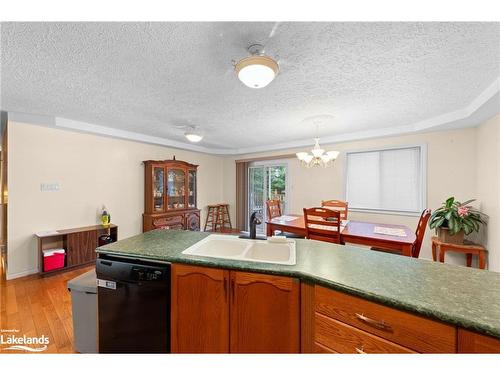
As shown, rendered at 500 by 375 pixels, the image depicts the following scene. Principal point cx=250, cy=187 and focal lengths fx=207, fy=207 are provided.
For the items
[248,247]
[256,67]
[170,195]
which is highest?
[256,67]

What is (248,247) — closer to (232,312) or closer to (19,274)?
(232,312)

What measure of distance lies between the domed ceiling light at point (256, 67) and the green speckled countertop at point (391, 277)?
1.19 meters

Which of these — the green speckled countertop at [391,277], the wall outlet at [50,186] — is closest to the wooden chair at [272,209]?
the green speckled countertop at [391,277]

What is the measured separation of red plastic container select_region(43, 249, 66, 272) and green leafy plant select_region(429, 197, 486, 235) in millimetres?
4962

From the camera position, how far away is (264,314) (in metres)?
1.08

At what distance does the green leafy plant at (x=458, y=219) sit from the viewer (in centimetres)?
241

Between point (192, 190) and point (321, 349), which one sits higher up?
point (192, 190)

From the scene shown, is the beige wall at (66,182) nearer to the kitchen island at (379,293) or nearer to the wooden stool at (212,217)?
the wooden stool at (212,217)

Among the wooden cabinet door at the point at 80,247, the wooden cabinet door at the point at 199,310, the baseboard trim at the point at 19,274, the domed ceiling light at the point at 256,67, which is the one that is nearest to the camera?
the wooden cabinet door at the point at 199,310

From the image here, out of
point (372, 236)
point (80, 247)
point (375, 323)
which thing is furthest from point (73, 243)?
point (372, 236)

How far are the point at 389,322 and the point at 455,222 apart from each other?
2512 mm

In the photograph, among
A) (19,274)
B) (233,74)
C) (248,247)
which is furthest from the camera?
(19,274)
